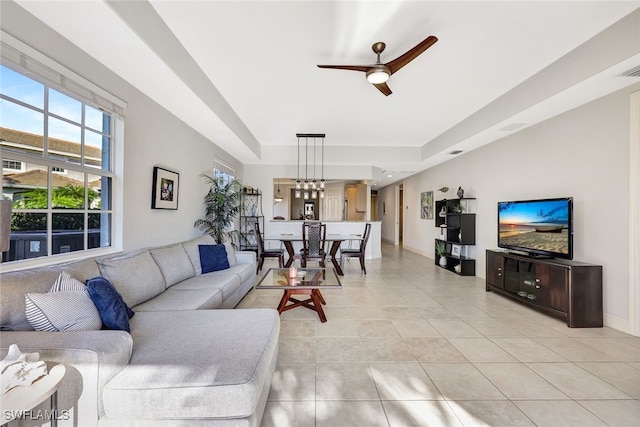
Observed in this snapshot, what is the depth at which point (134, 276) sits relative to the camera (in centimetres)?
Answer: 223

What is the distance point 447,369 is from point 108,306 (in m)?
2.42

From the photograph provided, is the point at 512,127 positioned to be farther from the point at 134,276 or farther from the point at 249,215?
the point at 249,215

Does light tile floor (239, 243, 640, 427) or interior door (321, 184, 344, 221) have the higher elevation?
interior door (321, 184, 344, 221)

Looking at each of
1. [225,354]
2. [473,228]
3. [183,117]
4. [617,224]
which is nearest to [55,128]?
[183,117]

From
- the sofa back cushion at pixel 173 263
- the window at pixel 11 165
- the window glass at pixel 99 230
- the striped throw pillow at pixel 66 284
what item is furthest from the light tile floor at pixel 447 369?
the window at pixel 11 165

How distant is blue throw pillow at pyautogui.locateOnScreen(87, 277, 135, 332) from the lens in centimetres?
159

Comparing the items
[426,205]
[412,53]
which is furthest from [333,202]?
[412,53]

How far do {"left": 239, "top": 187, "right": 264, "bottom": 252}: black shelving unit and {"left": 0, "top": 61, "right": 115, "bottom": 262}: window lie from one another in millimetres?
3676

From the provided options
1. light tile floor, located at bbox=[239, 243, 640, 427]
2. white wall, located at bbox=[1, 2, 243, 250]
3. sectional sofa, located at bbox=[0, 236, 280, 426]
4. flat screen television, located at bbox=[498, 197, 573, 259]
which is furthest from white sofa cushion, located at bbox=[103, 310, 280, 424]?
flat screen television, located at bbox=[498, 197, 573, 259]

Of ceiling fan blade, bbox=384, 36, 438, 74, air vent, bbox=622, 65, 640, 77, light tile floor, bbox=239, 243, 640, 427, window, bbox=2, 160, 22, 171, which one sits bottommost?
light tile floor, bbox=239, 243, 640, 427

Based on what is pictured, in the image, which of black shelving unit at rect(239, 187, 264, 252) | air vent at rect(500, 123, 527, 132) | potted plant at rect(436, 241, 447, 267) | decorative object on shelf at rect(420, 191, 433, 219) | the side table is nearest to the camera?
the side table

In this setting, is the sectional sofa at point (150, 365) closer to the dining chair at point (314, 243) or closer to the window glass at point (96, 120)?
the window glass at point (96, 120)

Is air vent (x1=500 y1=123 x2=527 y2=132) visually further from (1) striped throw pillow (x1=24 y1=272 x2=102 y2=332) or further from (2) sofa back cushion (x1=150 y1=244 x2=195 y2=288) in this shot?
(1) striped throw pillow (x1=24 y1=272 x2=102 y2=332)

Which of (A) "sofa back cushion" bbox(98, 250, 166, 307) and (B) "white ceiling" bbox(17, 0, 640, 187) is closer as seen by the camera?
(B) "white ceiling" bbox(17, 0, 640, 187)
